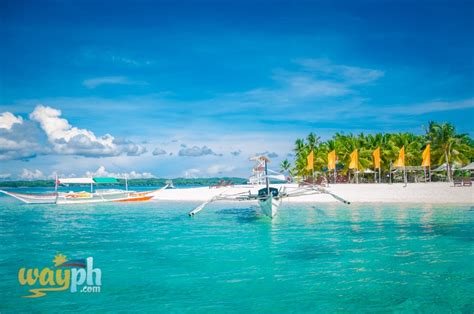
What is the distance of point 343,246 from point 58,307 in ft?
36.7

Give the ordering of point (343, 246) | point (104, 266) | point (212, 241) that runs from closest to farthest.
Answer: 1. point (104, 266)
2. point (343, 246)
3. point (212, 241)

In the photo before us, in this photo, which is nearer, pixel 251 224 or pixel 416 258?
pixel 416 258

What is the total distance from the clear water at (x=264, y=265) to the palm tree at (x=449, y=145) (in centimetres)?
2775

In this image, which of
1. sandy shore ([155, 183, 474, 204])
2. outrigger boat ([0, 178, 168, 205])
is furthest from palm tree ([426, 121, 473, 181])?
outrigger boat ([0, 178, 168, 205])

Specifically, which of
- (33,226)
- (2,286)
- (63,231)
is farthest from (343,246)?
(33,226)

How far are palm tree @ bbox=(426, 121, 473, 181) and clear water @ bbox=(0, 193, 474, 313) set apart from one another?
27755mm

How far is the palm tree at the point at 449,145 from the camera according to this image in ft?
157

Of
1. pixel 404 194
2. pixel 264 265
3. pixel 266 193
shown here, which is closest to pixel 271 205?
pixel 266 193

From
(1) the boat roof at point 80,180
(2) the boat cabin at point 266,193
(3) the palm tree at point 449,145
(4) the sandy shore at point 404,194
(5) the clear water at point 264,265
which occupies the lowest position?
(5) the clear water at point 264,265

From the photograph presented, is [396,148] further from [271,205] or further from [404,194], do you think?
[271,205]

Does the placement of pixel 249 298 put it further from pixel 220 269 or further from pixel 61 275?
pixel 61 275

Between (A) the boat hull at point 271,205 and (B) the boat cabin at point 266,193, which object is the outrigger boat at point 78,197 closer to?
(B) the boat cabin at point 266,193

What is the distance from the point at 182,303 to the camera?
31.5 ft

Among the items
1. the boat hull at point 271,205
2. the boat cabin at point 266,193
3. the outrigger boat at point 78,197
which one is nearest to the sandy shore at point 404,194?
the boat cabin at point 266,193
